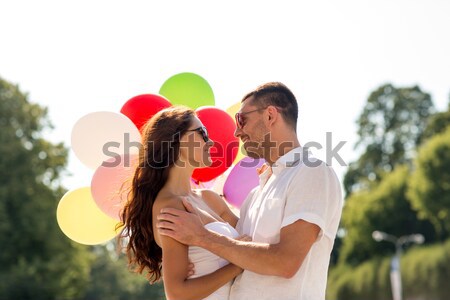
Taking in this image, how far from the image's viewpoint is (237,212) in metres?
6.93

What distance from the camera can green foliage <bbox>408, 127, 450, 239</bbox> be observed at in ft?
132

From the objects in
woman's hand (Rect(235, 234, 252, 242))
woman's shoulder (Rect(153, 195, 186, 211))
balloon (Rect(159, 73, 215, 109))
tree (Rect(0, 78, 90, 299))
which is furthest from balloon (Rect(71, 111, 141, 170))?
tree (Rect(0, 78, 90, 299))

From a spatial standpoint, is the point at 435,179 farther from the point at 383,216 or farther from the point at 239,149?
the point at 239,149

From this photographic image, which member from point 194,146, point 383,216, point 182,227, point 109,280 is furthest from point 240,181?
point 109,280

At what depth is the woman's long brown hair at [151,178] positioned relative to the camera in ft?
18.4

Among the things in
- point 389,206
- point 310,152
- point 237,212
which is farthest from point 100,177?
point 389,206

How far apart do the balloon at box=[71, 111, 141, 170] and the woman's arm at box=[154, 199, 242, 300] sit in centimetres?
177

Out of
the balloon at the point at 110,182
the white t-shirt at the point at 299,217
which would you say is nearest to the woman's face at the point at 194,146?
the white t-shirt at the point at 299,217

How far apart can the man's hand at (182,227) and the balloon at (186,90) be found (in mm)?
2505

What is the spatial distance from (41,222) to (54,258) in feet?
6.01

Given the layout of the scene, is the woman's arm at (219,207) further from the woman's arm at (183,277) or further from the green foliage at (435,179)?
the green foliage at (435,179)

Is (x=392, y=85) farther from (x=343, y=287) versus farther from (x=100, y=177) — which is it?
(x=100, y=177)

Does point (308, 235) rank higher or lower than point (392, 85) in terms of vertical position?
lower

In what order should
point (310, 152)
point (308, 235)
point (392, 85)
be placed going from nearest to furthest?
1. point (308, 235)
2. point (310, 152)
3. point (392, 85)
